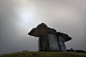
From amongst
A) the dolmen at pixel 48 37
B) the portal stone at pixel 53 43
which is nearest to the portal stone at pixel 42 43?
the dolmen at pixel 48 37

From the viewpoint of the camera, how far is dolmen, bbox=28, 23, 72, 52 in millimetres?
14886

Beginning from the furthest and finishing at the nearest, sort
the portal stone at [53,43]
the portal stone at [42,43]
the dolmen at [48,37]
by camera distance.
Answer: the portal stone at [42,43] < the dolmen at [48,37] < the portal stone at [53,43]

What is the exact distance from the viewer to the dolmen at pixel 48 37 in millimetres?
14886

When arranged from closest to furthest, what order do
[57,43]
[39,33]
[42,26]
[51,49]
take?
[51,49]
[57,43]
[42,26]
[39,33]

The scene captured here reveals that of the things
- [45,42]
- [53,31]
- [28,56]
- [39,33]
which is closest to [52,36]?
[53,31]

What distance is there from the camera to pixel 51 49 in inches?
537

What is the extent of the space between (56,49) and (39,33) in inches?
222

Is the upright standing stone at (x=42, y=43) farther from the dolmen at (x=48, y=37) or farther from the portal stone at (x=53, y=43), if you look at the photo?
the portal stone at (x=53, y=43)

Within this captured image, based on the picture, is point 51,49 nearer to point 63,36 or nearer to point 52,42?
point 52,42

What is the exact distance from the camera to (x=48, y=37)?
15.6 m

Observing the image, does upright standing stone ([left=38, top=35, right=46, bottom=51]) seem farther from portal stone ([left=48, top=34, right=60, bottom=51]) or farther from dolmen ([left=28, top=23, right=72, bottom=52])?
portal stone ([left=48, top=34, right=60, bottom=51])

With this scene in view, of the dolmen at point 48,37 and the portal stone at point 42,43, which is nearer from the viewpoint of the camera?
the dolmen at point 48,37

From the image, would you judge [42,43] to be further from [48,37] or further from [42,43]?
[48,37]

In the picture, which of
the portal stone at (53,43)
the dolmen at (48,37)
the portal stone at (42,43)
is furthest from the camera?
the portal stone at (42,43)
